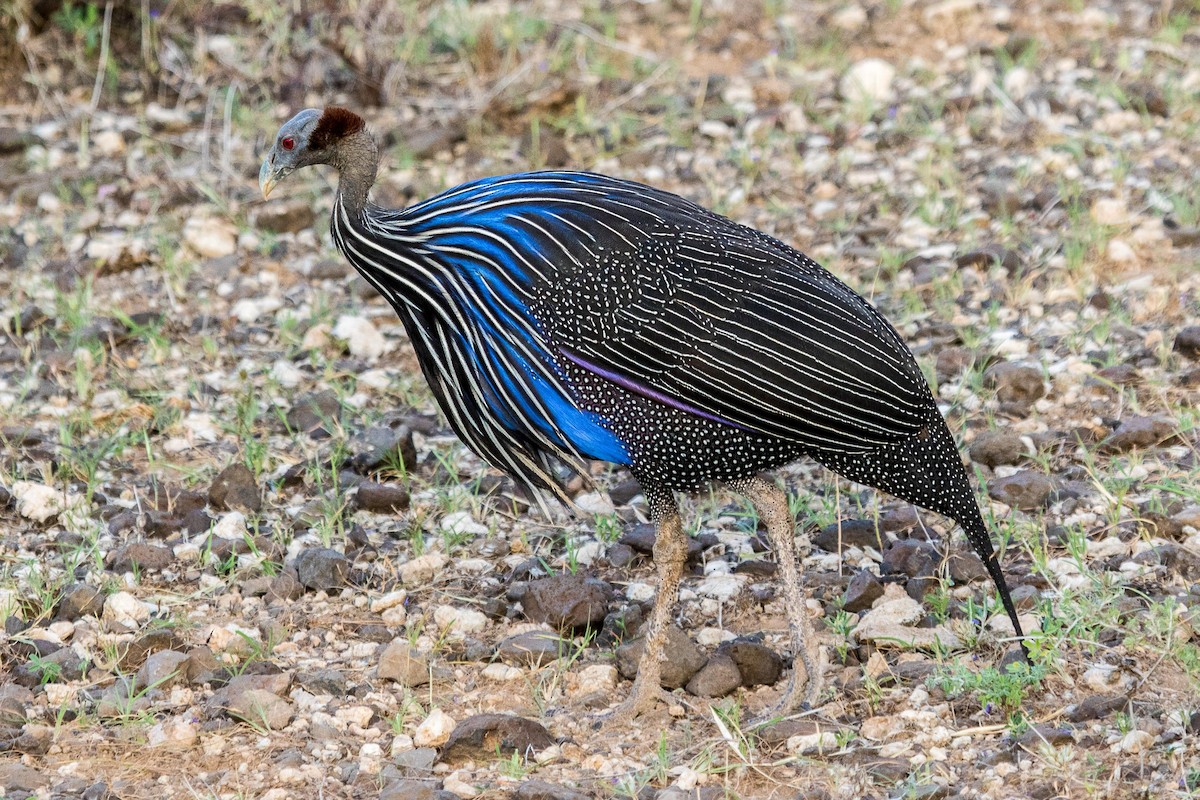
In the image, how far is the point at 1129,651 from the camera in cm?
354

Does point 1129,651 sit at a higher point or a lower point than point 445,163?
lower

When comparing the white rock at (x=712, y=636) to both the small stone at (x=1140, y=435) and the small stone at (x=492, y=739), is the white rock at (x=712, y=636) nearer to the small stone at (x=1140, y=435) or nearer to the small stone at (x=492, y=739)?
the small stone at (x=492, y=739)

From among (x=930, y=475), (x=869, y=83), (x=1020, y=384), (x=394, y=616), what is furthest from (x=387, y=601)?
(x=869, y=83)

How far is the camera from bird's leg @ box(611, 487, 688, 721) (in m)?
3.59

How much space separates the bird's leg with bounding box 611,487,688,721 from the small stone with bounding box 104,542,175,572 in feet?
4.34

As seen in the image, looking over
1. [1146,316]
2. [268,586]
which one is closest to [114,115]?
[268,586]

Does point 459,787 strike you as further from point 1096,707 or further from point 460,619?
point 1096,707

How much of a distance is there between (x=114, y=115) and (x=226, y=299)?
171 cm

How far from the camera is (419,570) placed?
4.11 meters

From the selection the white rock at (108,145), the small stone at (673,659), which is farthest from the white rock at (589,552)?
the white rock at (108,145)

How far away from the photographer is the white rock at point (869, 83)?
6.69 meters

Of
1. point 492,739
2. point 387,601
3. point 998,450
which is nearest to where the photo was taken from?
point 492,739

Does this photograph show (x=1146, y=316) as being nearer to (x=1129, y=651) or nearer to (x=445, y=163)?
(x=1129, y=651)

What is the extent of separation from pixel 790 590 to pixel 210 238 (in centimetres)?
315
